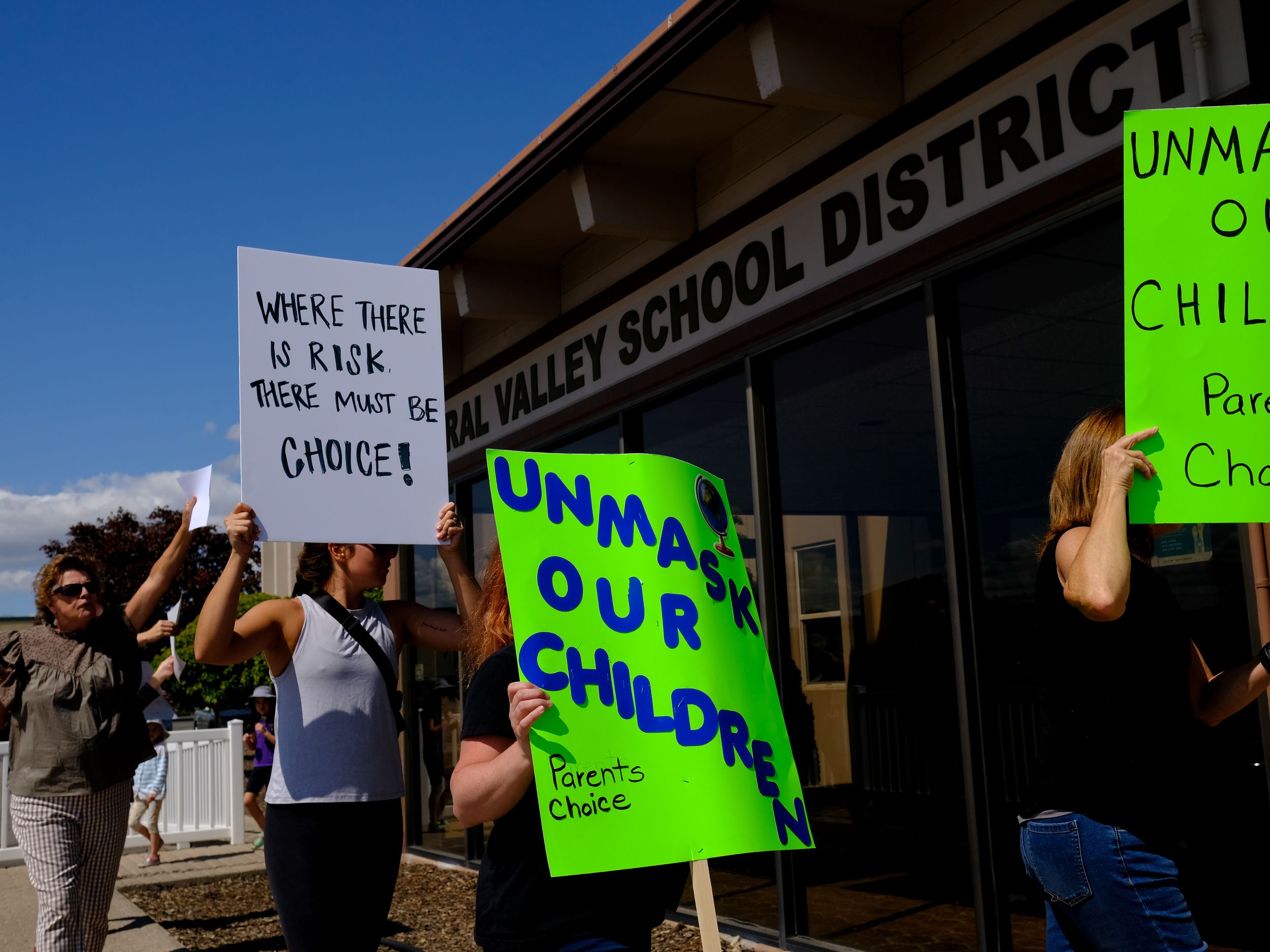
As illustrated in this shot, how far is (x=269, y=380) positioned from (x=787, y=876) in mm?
3464

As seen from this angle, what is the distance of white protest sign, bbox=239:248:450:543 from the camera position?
329cm

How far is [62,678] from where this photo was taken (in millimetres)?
4418

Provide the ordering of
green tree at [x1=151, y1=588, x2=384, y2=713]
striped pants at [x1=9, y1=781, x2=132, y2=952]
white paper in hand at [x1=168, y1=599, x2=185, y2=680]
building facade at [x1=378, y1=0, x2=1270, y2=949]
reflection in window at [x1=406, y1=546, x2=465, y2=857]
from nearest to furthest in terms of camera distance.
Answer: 1. building facade at [x1=378, y1=0, x2=1270, y2=949]
2. striped pants at [x1=9, y1=781, x2=132, y2=952]
3. white paper in hand at [x1=168, y1=599, x2=185, y2=680]
4. reflection in window at [x1=406, y1=546, x2=465, y2=857]
5. green tree at [x1=151, y1=588, x2=384, y2=713]

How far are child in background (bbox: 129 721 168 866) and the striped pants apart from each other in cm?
618

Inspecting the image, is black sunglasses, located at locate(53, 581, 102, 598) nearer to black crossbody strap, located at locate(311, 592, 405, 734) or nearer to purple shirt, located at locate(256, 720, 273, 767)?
black crossbody strap, located at locate(311, 592, 405, 734)

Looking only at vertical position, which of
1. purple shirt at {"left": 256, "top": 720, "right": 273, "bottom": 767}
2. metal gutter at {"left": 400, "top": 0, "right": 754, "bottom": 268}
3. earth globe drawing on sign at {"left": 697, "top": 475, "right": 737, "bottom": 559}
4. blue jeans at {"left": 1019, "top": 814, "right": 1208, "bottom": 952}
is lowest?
purple shirt at {"left": 256, "top": 720, "right": 273, "bottom": 767}

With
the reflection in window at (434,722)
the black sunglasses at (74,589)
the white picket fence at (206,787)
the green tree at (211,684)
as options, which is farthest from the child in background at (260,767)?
the green tree at (211,684)

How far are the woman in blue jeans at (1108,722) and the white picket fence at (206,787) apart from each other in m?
10.4

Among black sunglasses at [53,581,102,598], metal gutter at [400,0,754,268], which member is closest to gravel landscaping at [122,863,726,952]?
black sunglasses at [53,581,102,598]

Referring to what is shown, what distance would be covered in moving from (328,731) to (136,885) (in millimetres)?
6869

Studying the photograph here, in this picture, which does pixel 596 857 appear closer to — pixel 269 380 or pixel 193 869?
pixel 269 380

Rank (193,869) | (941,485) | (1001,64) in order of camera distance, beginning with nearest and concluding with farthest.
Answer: (1001,64), (941,485), (193,869)

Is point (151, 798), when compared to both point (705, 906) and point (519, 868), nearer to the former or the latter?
point (519, 868)

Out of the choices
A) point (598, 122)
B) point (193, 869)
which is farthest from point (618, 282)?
point (193, 869)
